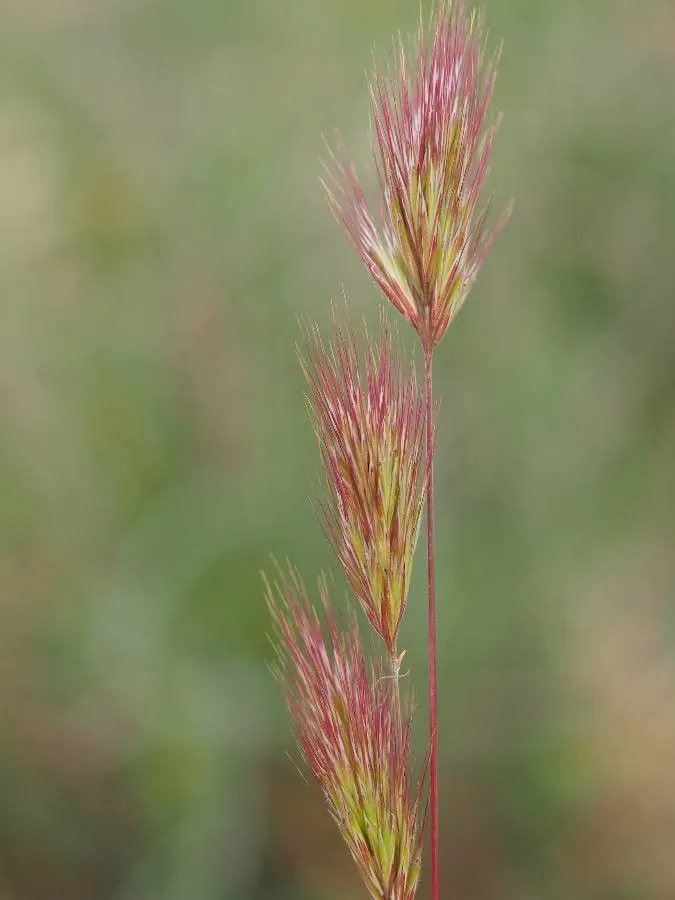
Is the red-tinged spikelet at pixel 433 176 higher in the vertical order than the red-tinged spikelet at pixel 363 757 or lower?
higher

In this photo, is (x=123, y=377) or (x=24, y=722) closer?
(x=24, y=722)

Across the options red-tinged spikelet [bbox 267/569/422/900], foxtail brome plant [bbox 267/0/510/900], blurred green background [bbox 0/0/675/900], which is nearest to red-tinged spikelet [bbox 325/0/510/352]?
foxtail brome plant [bbox 267/0/510/900]

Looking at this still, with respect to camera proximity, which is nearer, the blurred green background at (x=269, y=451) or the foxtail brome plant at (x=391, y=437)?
the foxtail brome plant at (x=391, y=437)

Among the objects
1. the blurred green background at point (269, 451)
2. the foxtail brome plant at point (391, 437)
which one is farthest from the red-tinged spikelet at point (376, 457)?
the blurred green background at point (269, 451)

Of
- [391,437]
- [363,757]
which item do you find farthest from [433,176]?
[363,757]

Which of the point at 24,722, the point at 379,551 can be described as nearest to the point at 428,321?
the point at 379,551

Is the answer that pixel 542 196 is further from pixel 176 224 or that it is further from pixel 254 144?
pixel 176 224

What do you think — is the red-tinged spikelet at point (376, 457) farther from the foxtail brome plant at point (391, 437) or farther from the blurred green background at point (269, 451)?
the blurred green background at point (269, 451)

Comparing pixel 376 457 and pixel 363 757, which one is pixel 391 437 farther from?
pixel 363 757
